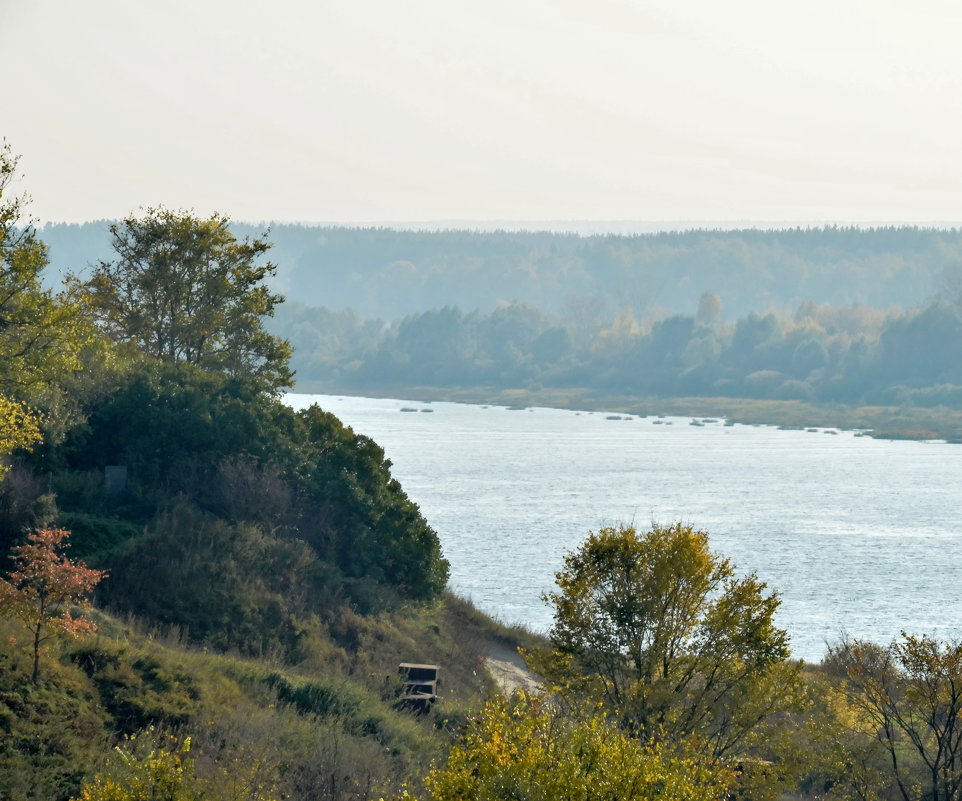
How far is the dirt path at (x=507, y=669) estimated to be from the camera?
4150 centimetres

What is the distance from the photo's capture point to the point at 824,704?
112ft

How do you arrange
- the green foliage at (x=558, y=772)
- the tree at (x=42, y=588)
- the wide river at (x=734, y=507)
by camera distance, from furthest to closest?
the wide river at (x=734, y=507) → the tree at (x=42, y=588) → the green foliage at (x=558, y=772)

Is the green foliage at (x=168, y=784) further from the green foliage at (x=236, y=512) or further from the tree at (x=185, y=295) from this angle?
the tree at (x=185, y=295)

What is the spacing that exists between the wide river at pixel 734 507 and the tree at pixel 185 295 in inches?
643

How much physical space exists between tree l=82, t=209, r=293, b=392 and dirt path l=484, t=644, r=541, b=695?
14363 millimetres

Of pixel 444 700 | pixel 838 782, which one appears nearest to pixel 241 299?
pixel 444 700

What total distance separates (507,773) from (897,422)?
168990 mm

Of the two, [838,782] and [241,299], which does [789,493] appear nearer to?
[241,299]

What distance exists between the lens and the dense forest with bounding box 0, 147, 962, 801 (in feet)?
71.6

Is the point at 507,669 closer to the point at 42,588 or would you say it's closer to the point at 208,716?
the point at 208,716

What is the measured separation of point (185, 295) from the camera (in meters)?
53.5

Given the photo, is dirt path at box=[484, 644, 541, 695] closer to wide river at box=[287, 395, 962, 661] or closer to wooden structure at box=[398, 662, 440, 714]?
wooden structure at box=[398, 662, 440, 714]

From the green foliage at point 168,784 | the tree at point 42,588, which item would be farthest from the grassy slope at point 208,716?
the tree at point 42,588

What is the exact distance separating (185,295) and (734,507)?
2135 inches
